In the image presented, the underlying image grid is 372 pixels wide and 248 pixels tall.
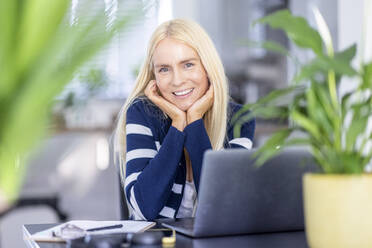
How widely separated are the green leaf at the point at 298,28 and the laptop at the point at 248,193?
30 centimetres

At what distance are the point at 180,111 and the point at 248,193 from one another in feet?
2.33

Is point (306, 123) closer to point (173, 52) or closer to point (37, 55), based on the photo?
point (37, 55)

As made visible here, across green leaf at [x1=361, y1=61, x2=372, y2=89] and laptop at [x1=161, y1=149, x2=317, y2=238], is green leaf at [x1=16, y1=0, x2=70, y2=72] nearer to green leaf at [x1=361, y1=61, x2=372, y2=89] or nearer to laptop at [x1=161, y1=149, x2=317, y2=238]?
green leaf at [x1=361, y1=61, x2=372, y2=89]

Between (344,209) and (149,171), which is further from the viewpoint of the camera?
(149,171)

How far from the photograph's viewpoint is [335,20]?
404 centimetres

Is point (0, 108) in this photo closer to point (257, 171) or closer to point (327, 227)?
point (327, 227)

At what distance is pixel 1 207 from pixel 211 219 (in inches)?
25.9

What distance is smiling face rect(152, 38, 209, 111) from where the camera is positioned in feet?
5.79

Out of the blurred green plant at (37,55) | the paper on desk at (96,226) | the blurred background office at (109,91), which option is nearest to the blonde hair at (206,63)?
the blurred background office at (109,91)

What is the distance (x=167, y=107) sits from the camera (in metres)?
1.77

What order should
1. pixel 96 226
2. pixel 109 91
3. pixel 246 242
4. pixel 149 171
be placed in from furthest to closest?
pixel 109 91 → pixel 149 171 → pixel 96 226 → pixel 246 242

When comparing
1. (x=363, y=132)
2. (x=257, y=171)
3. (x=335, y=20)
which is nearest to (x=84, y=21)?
→ (x=363, y=132)

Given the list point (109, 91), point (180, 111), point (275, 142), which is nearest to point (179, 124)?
point (180, 111)

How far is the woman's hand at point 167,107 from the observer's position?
173cm
